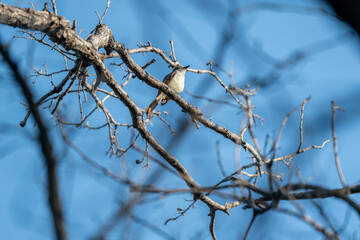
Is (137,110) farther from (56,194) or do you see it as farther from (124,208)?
(56,194)

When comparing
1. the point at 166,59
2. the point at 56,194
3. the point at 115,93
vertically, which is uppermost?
the point at 166,59

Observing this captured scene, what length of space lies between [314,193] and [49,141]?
1522 mm

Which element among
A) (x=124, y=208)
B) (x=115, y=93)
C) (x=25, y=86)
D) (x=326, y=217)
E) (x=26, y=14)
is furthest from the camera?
(x=115, y=93)

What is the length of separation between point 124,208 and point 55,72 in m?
2.87

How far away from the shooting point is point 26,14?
3.30 metres

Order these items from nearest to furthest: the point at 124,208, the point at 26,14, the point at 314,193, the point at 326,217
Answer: the point at 124,208 → the point at 326,217 → the point at 314,193 → the point at 26,14

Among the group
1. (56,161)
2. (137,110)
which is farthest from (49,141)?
(137,110)

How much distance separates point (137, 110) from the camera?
4.02 metres

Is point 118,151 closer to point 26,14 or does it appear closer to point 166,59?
point 166,59

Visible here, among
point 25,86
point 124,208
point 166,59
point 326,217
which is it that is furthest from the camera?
point 166,59

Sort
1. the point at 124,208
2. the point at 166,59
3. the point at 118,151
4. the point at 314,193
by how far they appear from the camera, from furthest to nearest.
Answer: the point at 166,59, the point at 118,151, the point at 314,193, the point at 124,208

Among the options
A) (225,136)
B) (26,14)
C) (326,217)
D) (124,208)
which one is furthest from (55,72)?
(326,217)

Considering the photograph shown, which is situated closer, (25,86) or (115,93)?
(25,86)

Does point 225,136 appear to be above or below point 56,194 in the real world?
above
